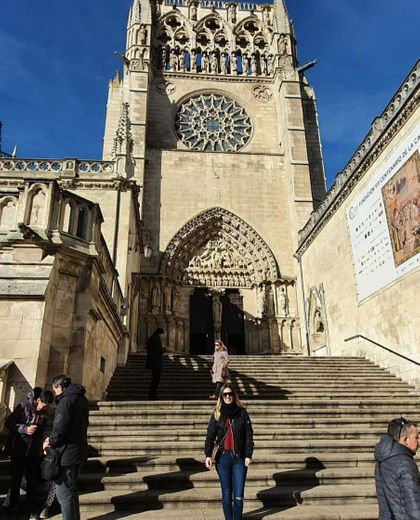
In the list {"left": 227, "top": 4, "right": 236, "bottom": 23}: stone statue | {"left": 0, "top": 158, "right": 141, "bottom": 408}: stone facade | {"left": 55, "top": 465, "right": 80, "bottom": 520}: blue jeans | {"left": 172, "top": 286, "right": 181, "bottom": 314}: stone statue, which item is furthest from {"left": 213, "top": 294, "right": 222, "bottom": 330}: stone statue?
{"left": 227, "top": 4, "right": 236, "bottom": 23}: stone statue

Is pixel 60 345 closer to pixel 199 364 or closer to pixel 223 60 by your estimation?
pixel 199 364

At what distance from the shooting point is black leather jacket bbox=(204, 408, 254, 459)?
3365mm

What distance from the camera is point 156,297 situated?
1645 centimetres

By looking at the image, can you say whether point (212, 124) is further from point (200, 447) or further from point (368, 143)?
point (200, 447)

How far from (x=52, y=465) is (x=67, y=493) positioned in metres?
0.25

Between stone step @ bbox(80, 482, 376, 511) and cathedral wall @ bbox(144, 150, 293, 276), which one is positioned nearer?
stone step @ bbox(80, 482, 376, 511)

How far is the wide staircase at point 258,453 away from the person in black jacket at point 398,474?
149cm

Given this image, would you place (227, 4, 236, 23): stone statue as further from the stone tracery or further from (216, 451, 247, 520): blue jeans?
(216, 451, 247, 520): blue jeans

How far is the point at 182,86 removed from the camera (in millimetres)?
21609

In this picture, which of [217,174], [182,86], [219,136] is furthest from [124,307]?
[182,86]

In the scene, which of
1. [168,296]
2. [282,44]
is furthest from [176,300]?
[282,44]

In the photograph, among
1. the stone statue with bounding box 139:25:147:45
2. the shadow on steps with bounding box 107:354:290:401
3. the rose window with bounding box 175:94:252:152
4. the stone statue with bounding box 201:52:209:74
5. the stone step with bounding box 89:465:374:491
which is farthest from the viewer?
the stone statue with bounding box 201:52:209:74

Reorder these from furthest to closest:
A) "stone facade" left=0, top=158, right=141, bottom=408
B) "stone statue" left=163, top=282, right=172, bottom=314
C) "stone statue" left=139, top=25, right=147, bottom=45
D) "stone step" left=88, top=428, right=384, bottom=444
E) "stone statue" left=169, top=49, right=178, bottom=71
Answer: "stone statue" left=169, top=49, right=178, bottom=71 → "stone statue" left=139, top=25, right=147, bottom=45 → "stone statue" left=163, top=282, right=172, bottom=314 → "stone step" left=88, top=428, right=384, bottom=444 → "stone facade" left=0, top=158, right=141, bottom=408

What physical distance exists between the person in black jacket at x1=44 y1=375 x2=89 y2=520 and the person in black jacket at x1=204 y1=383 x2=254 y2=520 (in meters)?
1.05
